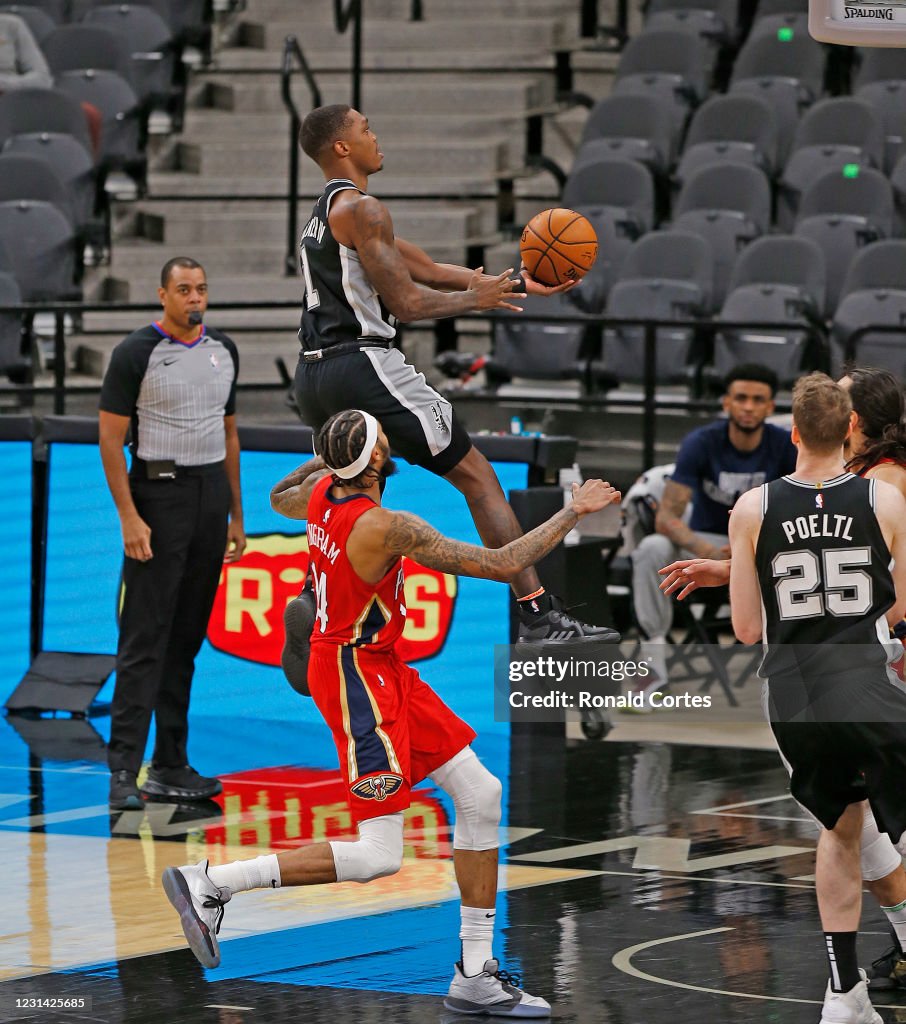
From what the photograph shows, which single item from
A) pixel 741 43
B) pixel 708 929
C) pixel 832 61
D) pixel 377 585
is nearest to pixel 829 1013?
pixel 708 929

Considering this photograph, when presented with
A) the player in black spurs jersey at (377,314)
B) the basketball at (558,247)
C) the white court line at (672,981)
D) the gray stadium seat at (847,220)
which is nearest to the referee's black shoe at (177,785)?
the player in black spurs jersey at (377,314)

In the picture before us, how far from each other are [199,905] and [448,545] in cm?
132

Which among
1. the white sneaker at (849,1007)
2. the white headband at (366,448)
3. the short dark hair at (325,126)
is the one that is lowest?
the white sneaker at (849,1007)

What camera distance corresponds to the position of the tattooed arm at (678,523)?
1091 centimetres

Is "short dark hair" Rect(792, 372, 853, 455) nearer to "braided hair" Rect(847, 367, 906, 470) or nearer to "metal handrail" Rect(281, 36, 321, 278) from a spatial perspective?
A: "braided hair" Rect(847, 367, 906, 470)

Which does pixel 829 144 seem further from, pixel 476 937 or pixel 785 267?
pixel 476 937

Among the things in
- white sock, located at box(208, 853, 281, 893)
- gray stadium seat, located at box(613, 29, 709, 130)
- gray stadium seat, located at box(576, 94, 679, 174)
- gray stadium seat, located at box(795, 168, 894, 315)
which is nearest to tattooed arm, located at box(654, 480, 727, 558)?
gray stadium seat, located at box(795, 168, 894, 315)

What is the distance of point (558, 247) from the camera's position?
6832mm

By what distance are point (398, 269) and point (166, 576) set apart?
9.33ft

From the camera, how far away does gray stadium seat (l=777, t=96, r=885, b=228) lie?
15.3 meters

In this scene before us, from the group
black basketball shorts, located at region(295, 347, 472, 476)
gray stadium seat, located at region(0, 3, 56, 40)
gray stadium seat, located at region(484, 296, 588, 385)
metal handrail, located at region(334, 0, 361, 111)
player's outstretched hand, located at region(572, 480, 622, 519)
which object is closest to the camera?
player's outstretched hand, located at region(572, 480, 622, 519)

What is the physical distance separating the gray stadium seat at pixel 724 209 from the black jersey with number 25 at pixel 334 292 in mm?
8249

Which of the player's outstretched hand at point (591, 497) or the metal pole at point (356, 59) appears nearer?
the player's outstretched hand at point (591, 497)

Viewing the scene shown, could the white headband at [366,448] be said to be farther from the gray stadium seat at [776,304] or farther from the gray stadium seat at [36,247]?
the gray stadium seat at [36,247]
